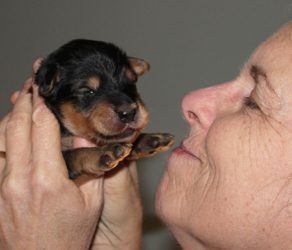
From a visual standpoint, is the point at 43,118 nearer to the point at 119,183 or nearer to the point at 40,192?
the point at 40,192

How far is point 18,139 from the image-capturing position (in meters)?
1.37

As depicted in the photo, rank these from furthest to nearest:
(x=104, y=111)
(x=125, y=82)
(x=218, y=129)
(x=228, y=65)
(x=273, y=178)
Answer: (x=228, y=65) < (x=125, y=82) < (x=104, y=111) < (x=218, y=129) < (x=273, y=178)

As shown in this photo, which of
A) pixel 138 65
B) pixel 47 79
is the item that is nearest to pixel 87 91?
pixel 47 79

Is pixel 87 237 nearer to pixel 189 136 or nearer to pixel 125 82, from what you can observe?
pixel 189 136

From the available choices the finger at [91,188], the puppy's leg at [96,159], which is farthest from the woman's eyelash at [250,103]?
the finger at [91,188]

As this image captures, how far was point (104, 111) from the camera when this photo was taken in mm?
1519

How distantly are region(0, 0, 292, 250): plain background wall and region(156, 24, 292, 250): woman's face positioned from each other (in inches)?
49.1

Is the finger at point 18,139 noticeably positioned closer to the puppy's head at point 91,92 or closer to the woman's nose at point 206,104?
the puppy's head at point 91,92

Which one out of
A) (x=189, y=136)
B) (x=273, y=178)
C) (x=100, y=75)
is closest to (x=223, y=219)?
(x=273, y=178)

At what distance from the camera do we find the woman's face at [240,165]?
1084 millimetres

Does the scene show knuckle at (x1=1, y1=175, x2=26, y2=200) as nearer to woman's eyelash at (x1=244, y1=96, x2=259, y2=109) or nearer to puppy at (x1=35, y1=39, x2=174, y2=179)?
puppy at (x1=35, y1=39, x2=174, y2=179)

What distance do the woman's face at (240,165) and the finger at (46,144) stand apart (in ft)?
0.98

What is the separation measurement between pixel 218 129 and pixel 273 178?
0.62 ft

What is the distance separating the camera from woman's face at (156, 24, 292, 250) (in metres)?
1.08
